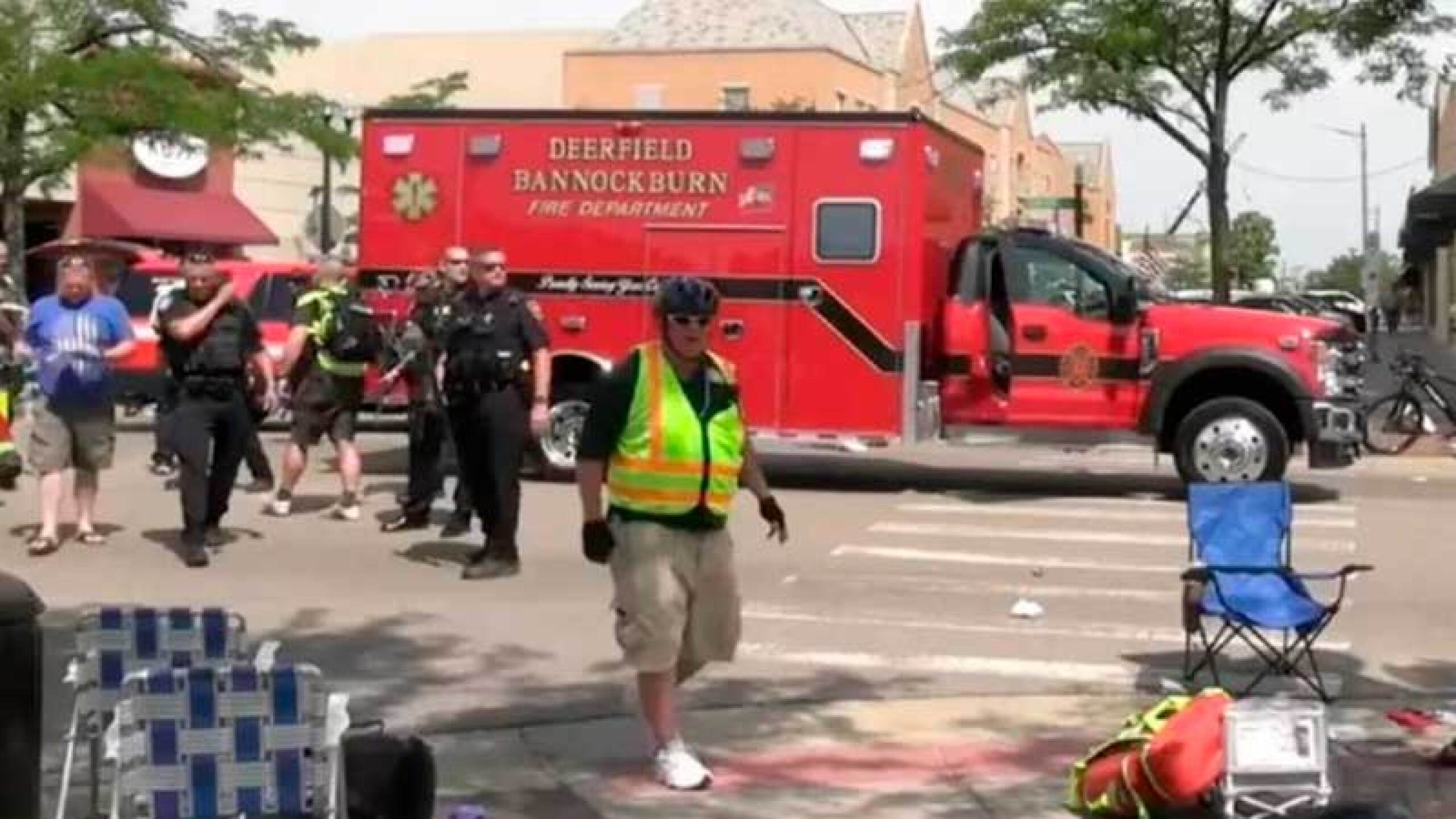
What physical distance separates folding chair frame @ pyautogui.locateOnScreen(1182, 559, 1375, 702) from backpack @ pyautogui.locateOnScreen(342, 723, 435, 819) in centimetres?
377

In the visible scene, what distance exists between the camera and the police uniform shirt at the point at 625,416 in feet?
23.5

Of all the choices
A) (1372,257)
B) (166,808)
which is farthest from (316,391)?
(1372,257)

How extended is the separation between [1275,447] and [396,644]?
7728 mm

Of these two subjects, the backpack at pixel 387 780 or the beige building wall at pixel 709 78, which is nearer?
the backpack at pixel 387 780

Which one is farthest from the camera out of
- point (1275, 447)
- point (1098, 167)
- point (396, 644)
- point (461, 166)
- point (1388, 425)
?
point (1098, 167)

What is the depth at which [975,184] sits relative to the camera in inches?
Answer: 716

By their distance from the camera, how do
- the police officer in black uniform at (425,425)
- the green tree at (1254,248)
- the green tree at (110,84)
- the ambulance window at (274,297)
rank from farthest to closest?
the green tree at (1254,248) < the green tree at (110,84) < the ambulance window at (274,297) < the police officer in black uniform at (425,425)

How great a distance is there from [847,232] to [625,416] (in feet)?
30.3

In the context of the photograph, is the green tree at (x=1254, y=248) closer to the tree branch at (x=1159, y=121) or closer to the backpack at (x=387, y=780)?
the tree branch at (x=1159, y=121)

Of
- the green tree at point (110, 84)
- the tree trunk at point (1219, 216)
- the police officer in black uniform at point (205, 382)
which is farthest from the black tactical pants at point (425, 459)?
the green tree at point (110, 84)

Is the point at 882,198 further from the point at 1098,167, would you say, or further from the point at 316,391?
the point at 1098,167

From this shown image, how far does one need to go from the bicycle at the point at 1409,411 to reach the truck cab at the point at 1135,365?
536 cm

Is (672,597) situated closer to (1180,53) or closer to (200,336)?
(200,336)

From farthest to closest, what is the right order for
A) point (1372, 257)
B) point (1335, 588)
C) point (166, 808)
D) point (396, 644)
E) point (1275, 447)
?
point (1372, 257) → point (1275, 447) → point (1335, 588) → point (396, 644) → point (166, 808)
